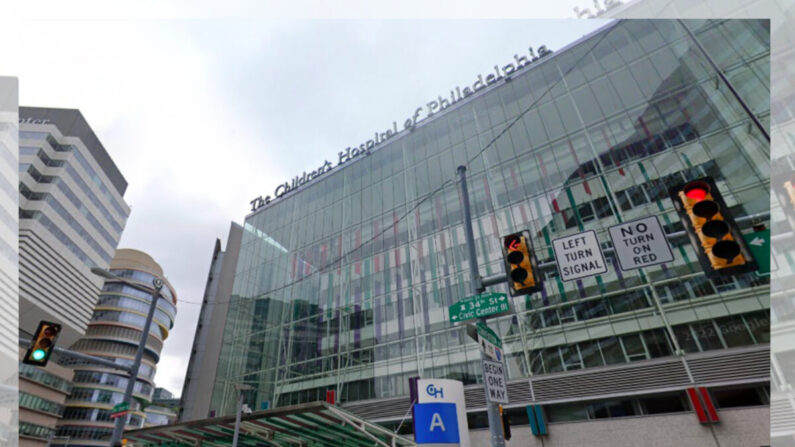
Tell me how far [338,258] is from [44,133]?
57251 mm

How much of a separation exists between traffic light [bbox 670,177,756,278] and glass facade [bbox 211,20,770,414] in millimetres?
12400

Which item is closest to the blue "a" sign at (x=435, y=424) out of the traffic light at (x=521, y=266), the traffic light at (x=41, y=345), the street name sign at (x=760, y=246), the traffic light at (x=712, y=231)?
the traffic light at (x=521, y=266)

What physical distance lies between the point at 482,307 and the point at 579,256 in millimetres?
2295

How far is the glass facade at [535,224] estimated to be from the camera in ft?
68.9

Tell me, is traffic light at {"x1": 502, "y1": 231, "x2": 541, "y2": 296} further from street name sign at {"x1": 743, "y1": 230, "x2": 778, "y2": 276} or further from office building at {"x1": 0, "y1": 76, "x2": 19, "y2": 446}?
office building at {"x1": 0, "y1": 76, "x2": 19, "y2": 446}

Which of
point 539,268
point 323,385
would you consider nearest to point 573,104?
point 539,268

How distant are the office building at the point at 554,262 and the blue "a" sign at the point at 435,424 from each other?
5.64 meters

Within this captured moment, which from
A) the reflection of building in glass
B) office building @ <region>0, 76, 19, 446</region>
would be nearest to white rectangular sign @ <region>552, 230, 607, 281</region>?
office building @ <region>0, 76, 19, 446</region>

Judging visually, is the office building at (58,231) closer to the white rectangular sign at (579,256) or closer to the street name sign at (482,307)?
the street name sign at (482,307)

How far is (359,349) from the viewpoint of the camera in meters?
30.2

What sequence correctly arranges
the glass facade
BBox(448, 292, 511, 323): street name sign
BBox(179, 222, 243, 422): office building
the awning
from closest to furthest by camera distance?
BBox(448, 292, 511, 323): street name sign, the awning, the glass facade, BBox(179, 222, 243, 422): office building

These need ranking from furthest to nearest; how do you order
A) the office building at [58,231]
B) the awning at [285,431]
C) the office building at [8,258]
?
the office building at [58,231] < the office building at [8,258] < the awning at [285,431]

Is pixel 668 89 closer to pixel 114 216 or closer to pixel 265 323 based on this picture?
pixel 265 323

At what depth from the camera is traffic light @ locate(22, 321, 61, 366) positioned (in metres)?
11.9
